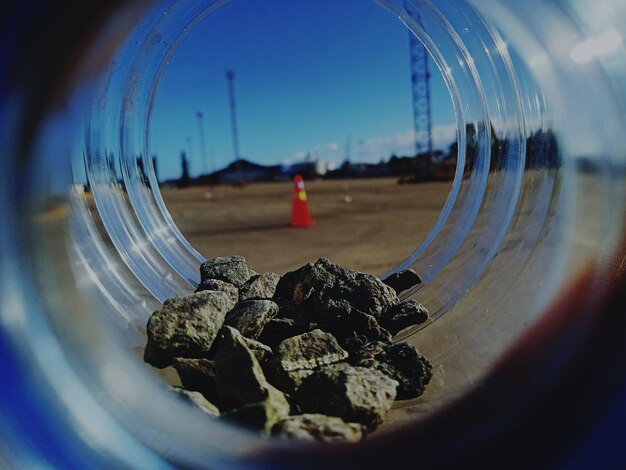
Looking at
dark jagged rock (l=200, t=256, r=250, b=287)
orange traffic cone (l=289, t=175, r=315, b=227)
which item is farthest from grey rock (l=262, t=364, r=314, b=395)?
orange traffic cone (l=289, t=175, r=315, b=227)

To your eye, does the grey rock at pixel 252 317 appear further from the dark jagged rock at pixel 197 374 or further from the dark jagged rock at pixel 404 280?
the dark jagged rock at pixel 404 280

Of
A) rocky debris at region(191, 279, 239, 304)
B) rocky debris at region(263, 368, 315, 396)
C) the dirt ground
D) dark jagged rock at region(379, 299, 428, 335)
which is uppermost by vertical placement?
rocky debris at region(191, 279, 239, 304)

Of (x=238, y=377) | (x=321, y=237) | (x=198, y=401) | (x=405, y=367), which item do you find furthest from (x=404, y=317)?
(x=321, y=237)

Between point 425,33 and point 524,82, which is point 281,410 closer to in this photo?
point 524,82

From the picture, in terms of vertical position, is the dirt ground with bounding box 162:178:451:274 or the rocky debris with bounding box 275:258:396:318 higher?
the rocky debris with bounding box 275:258:396:318

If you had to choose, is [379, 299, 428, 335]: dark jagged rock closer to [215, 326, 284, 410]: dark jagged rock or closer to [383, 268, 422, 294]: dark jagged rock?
[383, 268, 422, 294]: dark jagged rock

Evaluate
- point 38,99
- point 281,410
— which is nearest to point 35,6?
point 38,99
